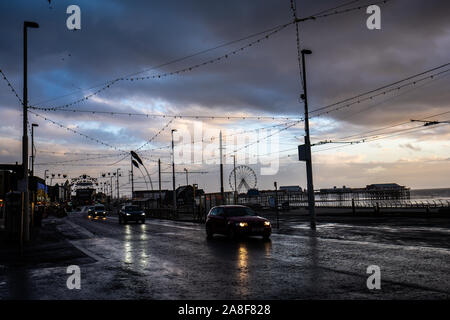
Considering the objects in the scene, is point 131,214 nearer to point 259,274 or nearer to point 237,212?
point 237,212

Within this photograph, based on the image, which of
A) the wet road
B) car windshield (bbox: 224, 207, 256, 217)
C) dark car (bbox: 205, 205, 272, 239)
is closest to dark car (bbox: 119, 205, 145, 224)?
dark car (bbox: 205, 205, 272, 239)

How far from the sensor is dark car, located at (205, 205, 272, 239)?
17156mm

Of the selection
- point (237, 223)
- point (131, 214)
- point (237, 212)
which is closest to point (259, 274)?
point (237, 223)

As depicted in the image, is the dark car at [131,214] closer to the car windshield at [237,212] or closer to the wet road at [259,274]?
the car windshield at [237,212]

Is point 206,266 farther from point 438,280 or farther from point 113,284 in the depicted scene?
point 438,280

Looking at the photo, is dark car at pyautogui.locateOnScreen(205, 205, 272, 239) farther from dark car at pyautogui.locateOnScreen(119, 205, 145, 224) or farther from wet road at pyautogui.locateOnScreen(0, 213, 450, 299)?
dark car at pyautogui.locateOnScreen(119, 205, 145, 224)

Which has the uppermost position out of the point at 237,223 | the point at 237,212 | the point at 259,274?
the point at 237,212

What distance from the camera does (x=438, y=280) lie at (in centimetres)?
761

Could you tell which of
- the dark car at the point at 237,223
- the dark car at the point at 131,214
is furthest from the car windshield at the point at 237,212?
the dark car at the point at 131,214

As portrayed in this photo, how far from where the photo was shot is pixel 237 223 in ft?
56.5

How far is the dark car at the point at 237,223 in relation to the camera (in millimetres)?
17156

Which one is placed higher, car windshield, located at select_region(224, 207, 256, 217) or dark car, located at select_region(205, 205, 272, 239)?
car windshield, located at select_region(224, 207, 256, 217)
